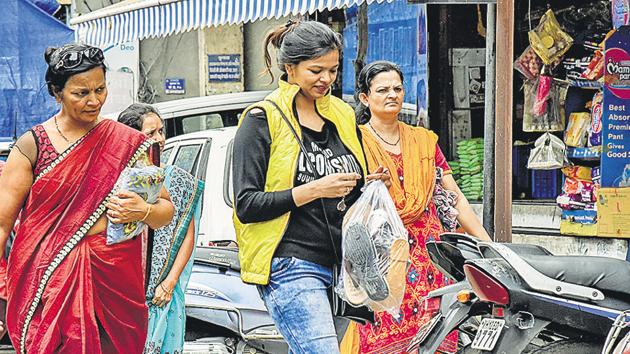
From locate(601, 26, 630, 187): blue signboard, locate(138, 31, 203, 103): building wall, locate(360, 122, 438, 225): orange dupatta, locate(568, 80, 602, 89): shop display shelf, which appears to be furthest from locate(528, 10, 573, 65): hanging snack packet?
locate(138, 31, 203, 103): building wall

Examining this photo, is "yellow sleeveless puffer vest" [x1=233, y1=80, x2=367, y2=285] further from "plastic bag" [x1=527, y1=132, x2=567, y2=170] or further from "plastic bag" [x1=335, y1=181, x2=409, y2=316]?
"plastic bag" [x1=527, y1=132, x2=567, y2=170]

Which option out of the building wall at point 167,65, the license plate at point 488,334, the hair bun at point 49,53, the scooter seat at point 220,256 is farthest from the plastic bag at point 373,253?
the building wall at point 167,65

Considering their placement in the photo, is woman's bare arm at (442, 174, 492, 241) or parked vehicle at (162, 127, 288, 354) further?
parked vehicle at (162, 127, 288, 354)

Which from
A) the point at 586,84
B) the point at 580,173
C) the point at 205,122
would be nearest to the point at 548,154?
the point at 580,173

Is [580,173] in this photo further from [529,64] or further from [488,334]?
[488,334]

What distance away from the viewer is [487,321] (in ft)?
16.0

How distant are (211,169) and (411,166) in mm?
1908

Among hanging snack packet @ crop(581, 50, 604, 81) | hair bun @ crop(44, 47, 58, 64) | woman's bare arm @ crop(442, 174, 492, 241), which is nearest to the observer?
hair bun @ crop(44, 47, 58, 64)

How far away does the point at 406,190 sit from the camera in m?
5.64

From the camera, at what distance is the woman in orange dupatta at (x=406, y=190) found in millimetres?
5590

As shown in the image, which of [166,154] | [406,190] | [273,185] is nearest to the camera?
[273,185]

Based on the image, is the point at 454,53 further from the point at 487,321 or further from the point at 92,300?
the point at 92,300

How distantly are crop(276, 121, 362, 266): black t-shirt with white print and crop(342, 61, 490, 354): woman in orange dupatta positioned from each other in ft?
3.24

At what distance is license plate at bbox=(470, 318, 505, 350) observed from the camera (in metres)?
4.81
